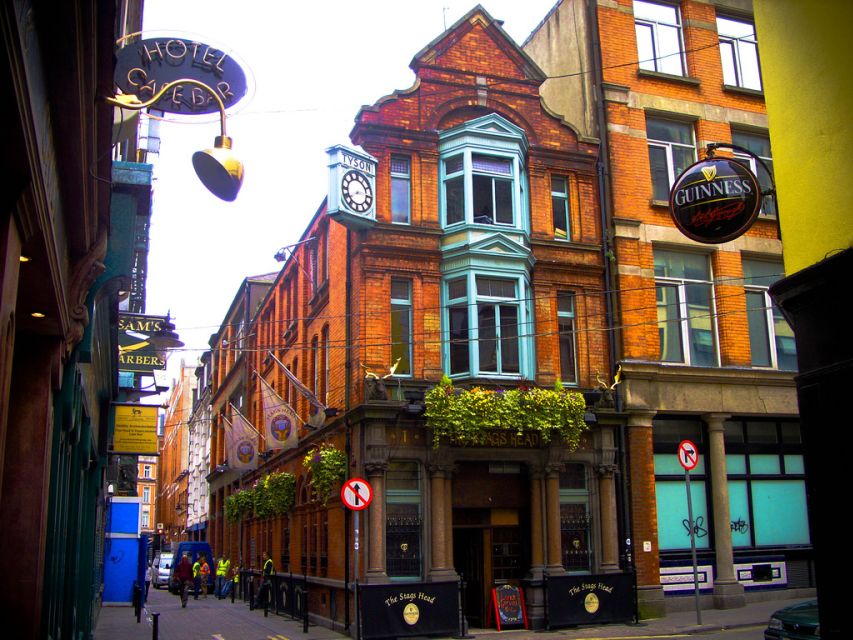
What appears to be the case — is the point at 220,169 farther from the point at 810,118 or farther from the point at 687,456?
the point at 687,456

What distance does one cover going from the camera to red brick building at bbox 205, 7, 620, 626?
2059 cm

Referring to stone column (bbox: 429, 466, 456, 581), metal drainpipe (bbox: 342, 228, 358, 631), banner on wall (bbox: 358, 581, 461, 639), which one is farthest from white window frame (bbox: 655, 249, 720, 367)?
banner on wall (bbox: 358, 581, 461, 639)

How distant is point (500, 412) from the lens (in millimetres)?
→ 20375

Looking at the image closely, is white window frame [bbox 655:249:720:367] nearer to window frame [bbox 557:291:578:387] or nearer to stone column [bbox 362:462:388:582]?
window frame [bbox 557:291:578:387]

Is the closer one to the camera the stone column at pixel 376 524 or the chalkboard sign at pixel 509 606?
the stone column at pixel 376 524

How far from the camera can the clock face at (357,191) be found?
2084cm

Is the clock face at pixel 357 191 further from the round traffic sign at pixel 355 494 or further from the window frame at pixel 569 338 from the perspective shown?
the round traffic sign at pixel 355 494

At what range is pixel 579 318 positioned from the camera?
76.5 ft

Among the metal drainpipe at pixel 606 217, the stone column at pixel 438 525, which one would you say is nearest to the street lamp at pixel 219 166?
the stone column at pixel 438 525

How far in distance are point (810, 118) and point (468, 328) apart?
1413 cm

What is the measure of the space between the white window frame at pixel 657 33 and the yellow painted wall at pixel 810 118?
1813 centimetres

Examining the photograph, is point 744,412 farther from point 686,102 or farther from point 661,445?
point 686,102

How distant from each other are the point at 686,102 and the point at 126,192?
1930 cm

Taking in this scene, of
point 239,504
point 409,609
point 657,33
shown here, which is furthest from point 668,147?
point 239,504
